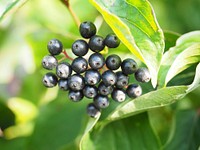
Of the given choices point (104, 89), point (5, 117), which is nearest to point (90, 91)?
point (104, 89)

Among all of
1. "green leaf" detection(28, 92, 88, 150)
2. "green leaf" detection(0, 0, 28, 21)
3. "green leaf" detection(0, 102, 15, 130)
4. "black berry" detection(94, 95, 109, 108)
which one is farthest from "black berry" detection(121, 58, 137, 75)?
"green leaf" detection(0, 102, 15, 130)

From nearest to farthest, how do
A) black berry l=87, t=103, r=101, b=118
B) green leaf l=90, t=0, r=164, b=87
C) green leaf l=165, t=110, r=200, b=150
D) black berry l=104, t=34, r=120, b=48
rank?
green leaf l=90, t=0, r=164, b=87
black berry l=104, t=34, r=120, b=48
black berry l=87, t=103, r=101, b=118
green leaf l=165, t=110, r=200, b=150

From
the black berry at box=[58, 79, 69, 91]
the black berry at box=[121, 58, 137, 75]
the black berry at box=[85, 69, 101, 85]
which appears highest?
the black berry at box=[58, 79, 69, 91]

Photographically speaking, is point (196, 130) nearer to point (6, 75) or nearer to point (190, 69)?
point (190, 69)

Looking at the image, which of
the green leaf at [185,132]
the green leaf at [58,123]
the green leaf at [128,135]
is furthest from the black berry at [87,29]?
the green leaf at [58,123]

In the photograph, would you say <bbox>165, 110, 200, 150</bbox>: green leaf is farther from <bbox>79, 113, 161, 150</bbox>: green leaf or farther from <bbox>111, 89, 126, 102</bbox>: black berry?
<bbox>111, 89, 126, 102</bbox>: black berry

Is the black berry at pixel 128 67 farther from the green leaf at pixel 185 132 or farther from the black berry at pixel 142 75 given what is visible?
the green leaf at pixel 185 132

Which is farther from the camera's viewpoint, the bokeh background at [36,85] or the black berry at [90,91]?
the bokeh background at [36,85]
